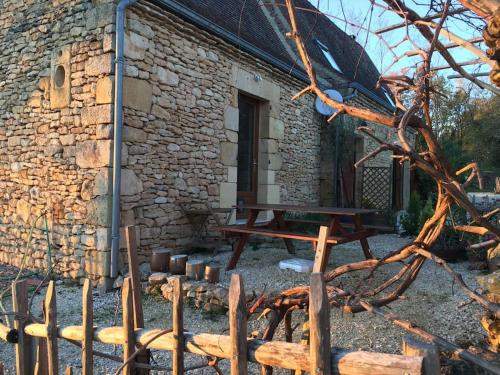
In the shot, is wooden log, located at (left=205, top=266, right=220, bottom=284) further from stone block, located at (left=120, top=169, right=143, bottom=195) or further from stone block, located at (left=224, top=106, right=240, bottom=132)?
stone block, located at (left=224, top=106, right=240, bottom=132)

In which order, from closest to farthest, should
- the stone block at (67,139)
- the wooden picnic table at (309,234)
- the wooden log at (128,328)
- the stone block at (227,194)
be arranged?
the wooden log at (128,328) → the wooden picnic table at (309,234) → the stone block at (67,139) → the stone block at (227,194)

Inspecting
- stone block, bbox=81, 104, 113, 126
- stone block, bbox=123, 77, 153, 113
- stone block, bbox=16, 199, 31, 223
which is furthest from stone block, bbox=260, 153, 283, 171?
stone block, bbox=16, 199, 31, 223

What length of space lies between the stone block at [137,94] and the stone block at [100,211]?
1.14m

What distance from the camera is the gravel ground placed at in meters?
3.17

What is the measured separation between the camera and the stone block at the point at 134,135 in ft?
16.0

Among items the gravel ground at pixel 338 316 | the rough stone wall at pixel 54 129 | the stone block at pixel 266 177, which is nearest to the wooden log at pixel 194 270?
the gravel ground at pixel 338 316

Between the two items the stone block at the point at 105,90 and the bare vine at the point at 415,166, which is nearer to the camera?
the bare vine at the point at 415,166

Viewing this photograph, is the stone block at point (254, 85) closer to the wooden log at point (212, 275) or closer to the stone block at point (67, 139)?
the stone block at point (67, 139)

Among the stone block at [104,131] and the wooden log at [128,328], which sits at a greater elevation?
the stone block at [104,131]

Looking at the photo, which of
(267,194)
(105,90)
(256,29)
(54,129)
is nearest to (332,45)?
(256,29)

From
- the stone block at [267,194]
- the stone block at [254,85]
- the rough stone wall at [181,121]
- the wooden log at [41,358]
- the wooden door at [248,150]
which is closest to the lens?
the wooden log at [41,358]

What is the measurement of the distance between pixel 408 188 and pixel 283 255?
7.52m

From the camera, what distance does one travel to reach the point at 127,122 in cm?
491

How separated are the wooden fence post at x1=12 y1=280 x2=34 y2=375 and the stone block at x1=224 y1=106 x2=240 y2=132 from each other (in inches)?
182
